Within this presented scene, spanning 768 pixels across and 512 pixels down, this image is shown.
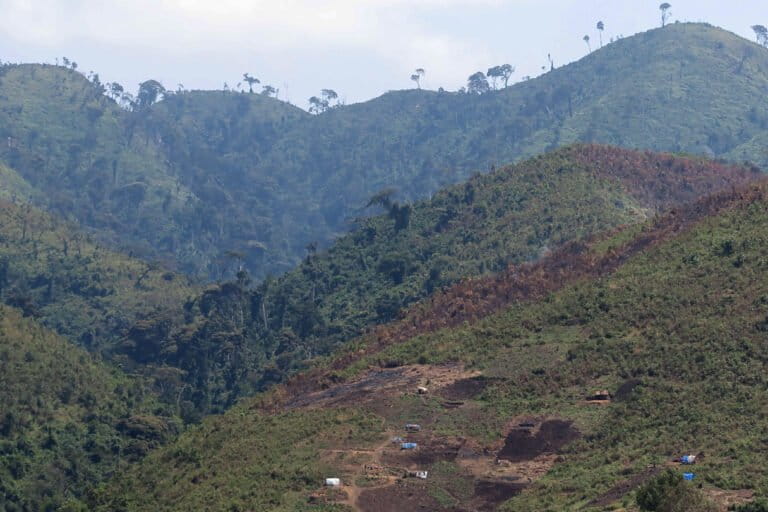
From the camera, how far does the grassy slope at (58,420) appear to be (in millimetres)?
66688

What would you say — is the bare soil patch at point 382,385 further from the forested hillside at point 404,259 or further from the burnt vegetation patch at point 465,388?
the forested hillside at point 404,259

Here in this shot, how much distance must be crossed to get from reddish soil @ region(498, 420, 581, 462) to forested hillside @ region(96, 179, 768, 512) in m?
0.09

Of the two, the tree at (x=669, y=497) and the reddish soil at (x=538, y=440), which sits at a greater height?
the tree at (x=669, y=497)

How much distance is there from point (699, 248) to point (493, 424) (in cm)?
1866

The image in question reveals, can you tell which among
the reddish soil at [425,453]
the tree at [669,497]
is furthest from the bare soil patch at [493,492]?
the tree at [669,497]

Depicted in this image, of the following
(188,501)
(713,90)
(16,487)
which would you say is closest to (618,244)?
(188,501)

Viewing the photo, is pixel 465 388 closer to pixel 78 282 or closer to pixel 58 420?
pixel 58 420

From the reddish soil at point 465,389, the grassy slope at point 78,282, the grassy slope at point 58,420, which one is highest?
the grassy slope at point 78,282

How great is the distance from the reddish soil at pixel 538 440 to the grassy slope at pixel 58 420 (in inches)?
1166

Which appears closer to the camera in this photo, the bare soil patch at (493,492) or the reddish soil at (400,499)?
the bare soil patch at (493,492)

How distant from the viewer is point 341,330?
89250 mm

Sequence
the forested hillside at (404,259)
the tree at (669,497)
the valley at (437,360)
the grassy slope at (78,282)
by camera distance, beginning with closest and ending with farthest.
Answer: the tree at (669,497)
the valley at (437,360)
the forested hillside at (404,259)
the grassy slope at (78,282)

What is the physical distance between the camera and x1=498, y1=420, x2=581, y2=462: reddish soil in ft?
145

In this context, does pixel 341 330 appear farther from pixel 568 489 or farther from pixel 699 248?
pixel 568 489
